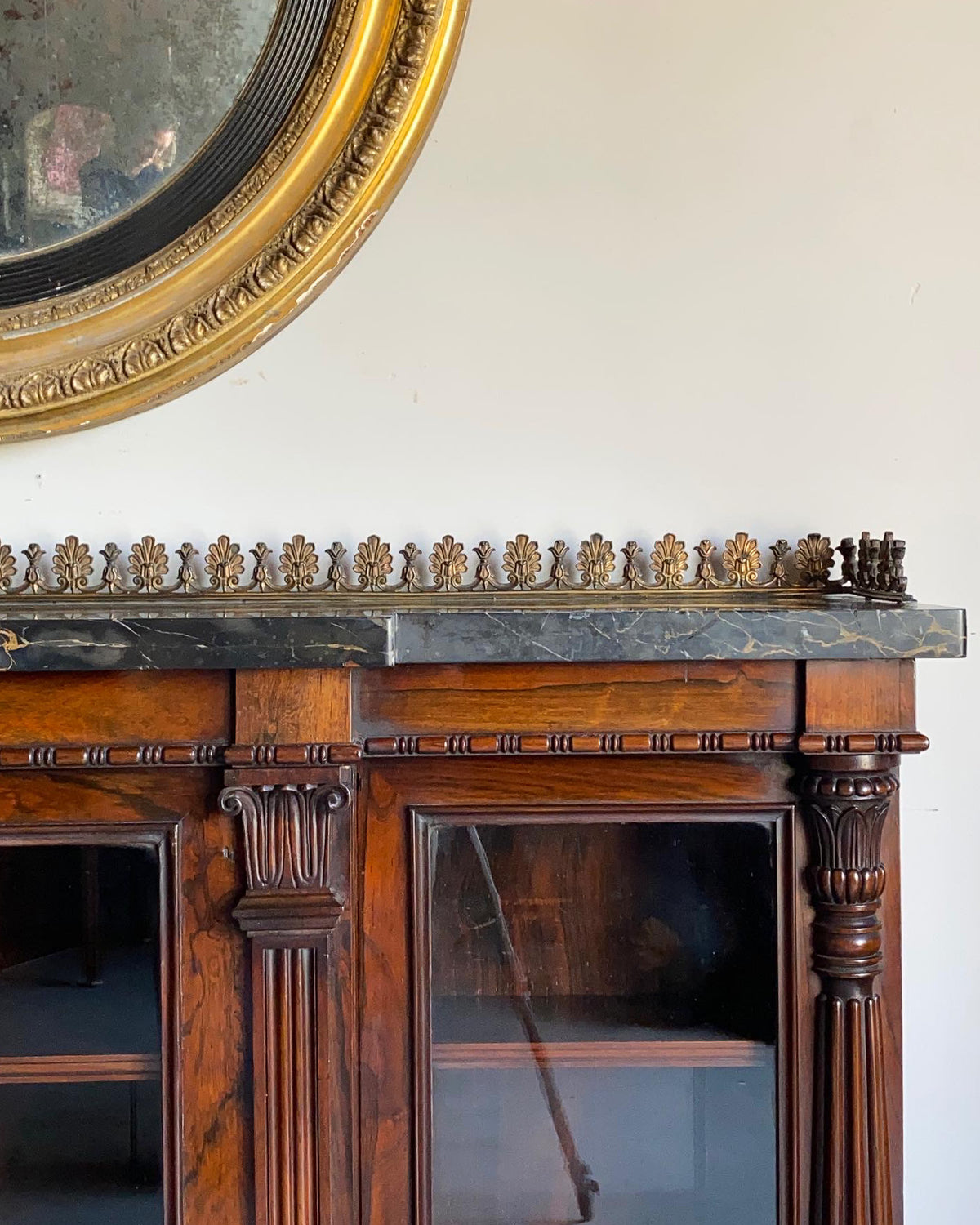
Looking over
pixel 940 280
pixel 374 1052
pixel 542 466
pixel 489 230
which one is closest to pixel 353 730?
pixel 374 1052

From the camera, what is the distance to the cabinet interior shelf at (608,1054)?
0.66 meters

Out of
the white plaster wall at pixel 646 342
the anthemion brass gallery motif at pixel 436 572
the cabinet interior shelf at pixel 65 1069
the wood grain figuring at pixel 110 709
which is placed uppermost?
the white plaster wall at pixel 646 342

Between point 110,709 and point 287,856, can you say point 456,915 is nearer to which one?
point 287,856

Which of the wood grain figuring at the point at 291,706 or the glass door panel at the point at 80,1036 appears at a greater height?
the wood grain figuring at the point at 291,706

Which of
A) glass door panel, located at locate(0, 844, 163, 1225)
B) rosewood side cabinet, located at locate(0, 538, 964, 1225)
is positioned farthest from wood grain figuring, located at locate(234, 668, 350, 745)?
glass door panel, located at locate(0, 844, 163, 1225)

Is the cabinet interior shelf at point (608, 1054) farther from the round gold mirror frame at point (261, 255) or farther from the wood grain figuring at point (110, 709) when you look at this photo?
the round gold mirror frame at point (261, 255)

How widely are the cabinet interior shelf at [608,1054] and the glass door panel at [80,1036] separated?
19 cm

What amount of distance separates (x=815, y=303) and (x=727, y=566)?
0.79ft

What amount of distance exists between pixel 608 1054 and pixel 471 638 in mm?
286

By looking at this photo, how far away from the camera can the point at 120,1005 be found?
0.65 m

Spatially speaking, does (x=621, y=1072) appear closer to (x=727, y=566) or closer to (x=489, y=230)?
(x=727, y=566)

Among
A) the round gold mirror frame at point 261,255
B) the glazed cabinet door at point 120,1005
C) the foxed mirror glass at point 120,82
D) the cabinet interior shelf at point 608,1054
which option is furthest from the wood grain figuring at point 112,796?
the foxed mirror glass at point 120,82

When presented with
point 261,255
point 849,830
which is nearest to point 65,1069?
point 849,830

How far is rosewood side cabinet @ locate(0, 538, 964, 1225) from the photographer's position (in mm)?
615
